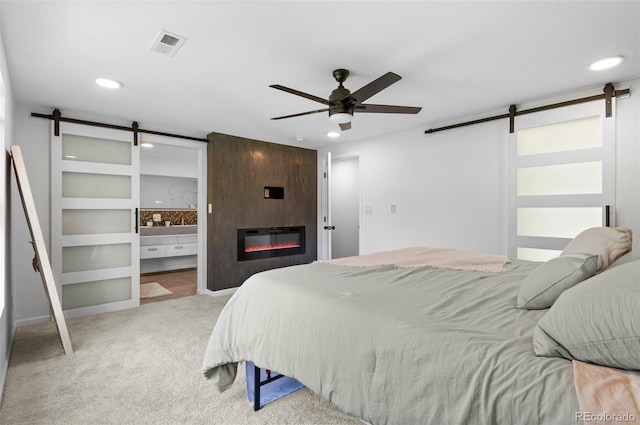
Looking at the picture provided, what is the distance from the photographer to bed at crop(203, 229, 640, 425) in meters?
0.85

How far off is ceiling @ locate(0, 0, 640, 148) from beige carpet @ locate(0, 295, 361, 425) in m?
2.31

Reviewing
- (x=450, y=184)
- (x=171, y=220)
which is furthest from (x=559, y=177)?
(x=171, y=220)

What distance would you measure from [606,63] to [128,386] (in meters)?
4.24

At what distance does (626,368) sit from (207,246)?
4.49 metres

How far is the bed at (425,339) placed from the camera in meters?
0.85

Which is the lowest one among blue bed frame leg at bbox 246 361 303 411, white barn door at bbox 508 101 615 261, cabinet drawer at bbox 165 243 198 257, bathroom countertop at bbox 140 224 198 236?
blue bed frame leg at bbox 246 361 303 411

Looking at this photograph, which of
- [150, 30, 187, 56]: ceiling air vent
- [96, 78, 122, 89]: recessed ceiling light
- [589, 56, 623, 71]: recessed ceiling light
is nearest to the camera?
[150, 30, 187, 56]: ceiling air vent

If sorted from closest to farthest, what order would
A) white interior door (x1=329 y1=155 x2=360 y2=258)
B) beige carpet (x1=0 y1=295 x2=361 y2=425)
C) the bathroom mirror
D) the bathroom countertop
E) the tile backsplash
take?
beige carpet (x1=0 y1=295 x2=361 y2=425) → the bathroom countertop → white interior door (x1=329 y1=155 x2=360 y2=258) → the tile backsplash → the bathroom mirror

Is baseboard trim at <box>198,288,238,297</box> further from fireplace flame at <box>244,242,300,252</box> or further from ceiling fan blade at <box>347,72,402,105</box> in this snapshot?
ceiling fan blade at <box>347,72,402,105</box>

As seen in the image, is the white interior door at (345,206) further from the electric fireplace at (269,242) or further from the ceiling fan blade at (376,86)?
the ceiling fan blade at (376,86)

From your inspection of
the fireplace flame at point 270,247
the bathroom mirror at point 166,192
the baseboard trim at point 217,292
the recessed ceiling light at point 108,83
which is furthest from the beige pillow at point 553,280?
the bathroom mirror at point 166,192

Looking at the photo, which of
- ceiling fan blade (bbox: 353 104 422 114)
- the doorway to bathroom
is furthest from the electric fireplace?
ceiling fan blade (bbox: 353 104 422 114)

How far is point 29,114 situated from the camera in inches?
133

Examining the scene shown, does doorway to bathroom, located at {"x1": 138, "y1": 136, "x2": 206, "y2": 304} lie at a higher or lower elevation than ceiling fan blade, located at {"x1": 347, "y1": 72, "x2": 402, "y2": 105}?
lower
